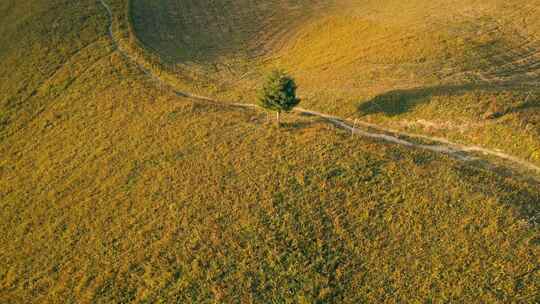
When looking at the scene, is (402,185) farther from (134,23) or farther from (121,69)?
(134,23)

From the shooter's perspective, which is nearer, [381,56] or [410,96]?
[410,96]

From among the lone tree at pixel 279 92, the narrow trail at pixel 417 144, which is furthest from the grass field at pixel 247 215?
the lone tree at pixel 279 92

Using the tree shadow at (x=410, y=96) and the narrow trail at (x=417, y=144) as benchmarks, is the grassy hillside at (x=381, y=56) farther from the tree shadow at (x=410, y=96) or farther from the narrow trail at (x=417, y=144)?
the narrow trail at (x=417, y=144)

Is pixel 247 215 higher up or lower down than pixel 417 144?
higher up

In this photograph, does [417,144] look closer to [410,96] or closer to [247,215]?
[410,96]

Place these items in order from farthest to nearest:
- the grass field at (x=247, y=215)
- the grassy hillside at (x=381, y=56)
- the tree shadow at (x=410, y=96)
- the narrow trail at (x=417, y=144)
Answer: the tree shadow at (x=410, y=96), the grassy hillside at (x=381, y=56), the narrow trail at (x=417, y=144), the grass field at (x=247, y=215)

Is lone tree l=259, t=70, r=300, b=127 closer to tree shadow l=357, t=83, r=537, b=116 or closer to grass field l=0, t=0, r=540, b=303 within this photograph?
grass field l=0, t=0, r=540, b=303

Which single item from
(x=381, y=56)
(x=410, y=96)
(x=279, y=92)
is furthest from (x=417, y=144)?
(x=381, y=56)
